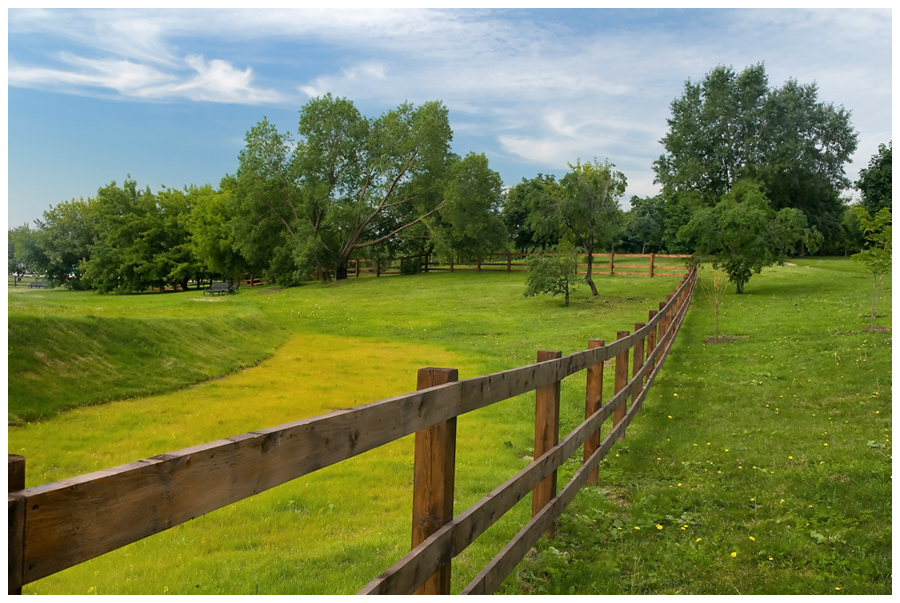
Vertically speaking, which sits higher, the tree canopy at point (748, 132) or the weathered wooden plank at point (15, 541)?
the tree canopy at point (748, 132)

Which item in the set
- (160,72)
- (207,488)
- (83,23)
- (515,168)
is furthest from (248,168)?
(207,488)

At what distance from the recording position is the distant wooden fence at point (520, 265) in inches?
1496

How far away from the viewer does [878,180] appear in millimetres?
49156

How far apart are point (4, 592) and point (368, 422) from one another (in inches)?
40.5

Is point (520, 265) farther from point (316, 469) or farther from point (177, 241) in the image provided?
point (316, 469)

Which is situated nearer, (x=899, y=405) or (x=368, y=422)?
(x=368, y=422)

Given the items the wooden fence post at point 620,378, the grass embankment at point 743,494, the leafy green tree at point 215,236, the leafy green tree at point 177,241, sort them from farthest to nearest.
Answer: the leafy green tree at point 177,241 → the leafy green tree at point 215,236 → the wooden fence post at point 620,378 → the grass embankment at point 743,494

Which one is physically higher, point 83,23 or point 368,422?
point 83,23

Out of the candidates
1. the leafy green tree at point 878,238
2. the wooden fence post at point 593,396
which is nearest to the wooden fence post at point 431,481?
the wooden fence post at point 593,396

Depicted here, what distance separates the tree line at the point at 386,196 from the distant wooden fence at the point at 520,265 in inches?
47.7

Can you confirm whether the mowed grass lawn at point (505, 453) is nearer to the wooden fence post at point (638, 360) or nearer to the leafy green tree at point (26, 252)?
the wooden fence post at point (638, 360)

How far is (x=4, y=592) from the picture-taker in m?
1.17

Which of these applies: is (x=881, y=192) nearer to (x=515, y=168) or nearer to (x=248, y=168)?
(x=515, y=168)
